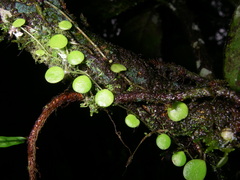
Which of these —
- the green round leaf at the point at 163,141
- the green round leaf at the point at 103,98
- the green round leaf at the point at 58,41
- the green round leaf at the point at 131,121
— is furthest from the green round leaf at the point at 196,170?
the green round leaf at the point at 58,41

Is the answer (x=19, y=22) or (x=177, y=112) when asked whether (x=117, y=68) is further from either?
(x=19, y=22)

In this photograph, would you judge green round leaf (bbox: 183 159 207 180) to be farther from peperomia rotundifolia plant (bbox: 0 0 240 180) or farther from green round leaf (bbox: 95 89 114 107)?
green round leaf (bbox: 95 89 114 107)

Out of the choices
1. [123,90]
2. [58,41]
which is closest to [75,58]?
[58,41]

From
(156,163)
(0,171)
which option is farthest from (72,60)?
(156,163)

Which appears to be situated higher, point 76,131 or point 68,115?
point 68,115

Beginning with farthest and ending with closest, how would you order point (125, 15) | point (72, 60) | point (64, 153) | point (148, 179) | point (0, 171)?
point (125, 15) < point (148, 179) < point (64, 153) < point (0, 171) < point (72, 60)

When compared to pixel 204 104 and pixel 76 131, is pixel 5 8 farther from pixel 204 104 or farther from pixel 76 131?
pixel 76 131

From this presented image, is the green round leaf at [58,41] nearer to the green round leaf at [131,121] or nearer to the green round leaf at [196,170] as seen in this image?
the green round leaf at [131,121]
